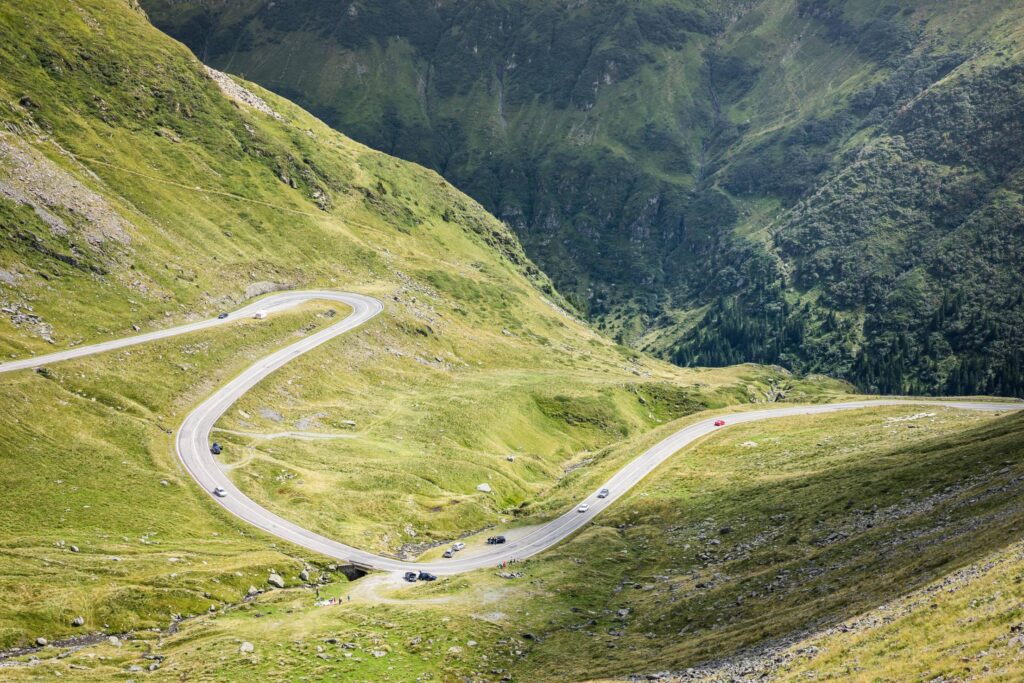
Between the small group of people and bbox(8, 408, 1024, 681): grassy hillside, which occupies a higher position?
bbox(8, 408, 1024, 681): grassy hillside

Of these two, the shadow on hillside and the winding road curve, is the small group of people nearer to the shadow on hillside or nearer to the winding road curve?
the winding road curve

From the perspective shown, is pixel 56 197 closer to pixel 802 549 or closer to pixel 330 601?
pixel 330 601

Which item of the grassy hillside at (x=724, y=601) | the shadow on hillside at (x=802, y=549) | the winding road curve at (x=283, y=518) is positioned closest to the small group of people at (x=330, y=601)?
the grassy hillside at (x=724, y=601)

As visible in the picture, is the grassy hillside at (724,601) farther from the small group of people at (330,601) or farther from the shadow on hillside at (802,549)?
the small group of people at (330,601)

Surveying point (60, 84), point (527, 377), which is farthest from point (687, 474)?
point (60, 84)

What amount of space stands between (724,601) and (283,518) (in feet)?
175

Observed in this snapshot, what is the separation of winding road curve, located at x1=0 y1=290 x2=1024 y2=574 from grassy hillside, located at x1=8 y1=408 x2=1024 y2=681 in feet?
19.5

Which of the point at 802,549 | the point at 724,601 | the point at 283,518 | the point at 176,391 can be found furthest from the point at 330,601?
the point at 176,391

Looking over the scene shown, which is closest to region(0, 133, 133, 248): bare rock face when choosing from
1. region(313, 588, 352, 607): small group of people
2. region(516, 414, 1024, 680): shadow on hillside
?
region(313, 588, 352, 607): small group of people

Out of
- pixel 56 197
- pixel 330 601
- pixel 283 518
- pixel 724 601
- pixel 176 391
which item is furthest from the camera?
pixel 56 197

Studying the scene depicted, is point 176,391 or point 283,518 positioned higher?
point 176,391

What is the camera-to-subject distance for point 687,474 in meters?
111

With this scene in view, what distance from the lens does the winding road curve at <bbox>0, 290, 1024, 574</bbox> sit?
9250 centimetres

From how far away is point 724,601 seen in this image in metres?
67.1
